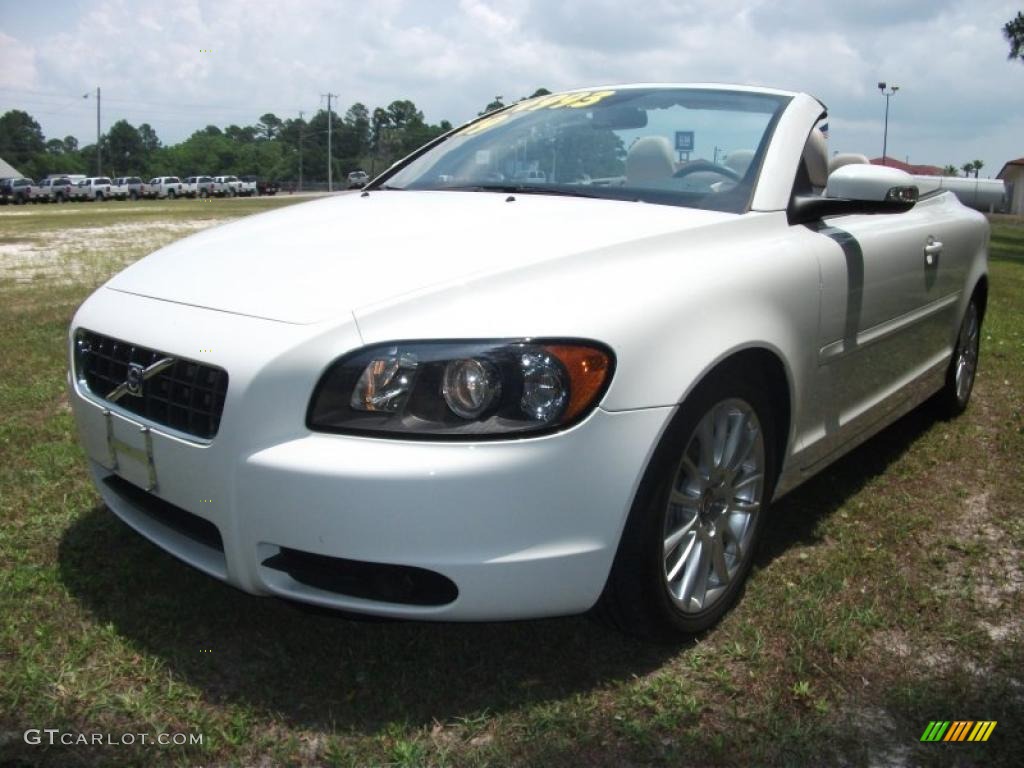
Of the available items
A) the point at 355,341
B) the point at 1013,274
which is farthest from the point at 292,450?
the point at 1013,274

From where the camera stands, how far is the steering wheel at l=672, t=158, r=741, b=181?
3035mm

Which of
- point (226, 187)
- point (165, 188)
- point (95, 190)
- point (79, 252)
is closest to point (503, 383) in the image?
point (79, 252)

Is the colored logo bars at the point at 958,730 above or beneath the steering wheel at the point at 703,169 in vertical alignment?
beneath

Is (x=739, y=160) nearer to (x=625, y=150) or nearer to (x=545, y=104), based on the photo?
(x=625, y=150)

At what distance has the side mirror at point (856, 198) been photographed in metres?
2.89

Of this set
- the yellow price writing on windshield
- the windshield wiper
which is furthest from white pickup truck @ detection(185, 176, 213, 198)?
the windshield wiper

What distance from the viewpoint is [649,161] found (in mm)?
3180

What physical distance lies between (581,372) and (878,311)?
1.67 metres

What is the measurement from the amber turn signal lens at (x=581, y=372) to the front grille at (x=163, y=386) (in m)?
0.77

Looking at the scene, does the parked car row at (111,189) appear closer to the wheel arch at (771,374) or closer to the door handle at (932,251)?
the door handle at (932,251)

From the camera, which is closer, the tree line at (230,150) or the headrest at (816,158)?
the headrest at (816,158)

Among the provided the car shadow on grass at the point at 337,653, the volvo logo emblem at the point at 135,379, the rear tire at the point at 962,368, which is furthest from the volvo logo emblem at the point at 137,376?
the rear tire at the point at 962,368

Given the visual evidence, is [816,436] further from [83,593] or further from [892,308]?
[83,593]

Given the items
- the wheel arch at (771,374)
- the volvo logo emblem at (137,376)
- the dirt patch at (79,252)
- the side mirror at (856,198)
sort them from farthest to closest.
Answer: the dirt patch at (79,252) < the side mirror at (856,198) < the wheel arch at (771,374) < the volvo logo emblem at (137,376)
